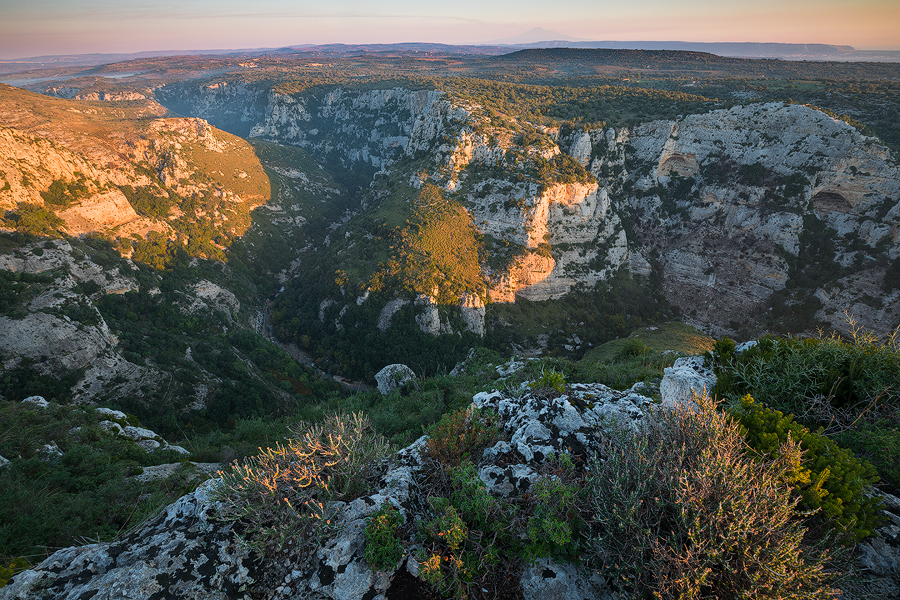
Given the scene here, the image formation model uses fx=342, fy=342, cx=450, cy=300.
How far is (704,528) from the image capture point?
406cm

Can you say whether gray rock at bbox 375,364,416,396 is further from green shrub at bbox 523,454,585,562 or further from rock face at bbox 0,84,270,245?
rock face at bbox 0,84,270,245

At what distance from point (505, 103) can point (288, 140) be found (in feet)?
322

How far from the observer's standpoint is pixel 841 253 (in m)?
50.0

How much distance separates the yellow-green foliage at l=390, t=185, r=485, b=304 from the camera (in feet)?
175

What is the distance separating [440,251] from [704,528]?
54.0 m

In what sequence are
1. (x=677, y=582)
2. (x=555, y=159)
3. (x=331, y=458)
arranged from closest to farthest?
(x=677, y=582), (x=331, y=458), (x=555, y=159)

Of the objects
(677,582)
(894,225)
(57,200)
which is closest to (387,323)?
(57,200)

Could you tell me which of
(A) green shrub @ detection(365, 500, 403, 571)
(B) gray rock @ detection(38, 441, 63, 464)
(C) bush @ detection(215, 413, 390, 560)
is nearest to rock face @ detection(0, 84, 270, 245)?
(B) gray rock @ detection(38, 441, 63, 464)

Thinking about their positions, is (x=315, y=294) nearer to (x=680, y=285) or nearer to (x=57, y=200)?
(x=57, y=200)

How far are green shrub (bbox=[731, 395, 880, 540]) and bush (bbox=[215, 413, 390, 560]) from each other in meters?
6.84

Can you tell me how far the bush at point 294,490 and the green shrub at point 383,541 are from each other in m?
0.82

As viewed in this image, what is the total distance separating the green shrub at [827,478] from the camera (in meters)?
4.74

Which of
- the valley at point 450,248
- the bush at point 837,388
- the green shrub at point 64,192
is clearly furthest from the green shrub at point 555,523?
the green shrub at point 64,192

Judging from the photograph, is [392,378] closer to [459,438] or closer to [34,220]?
[459,438]
